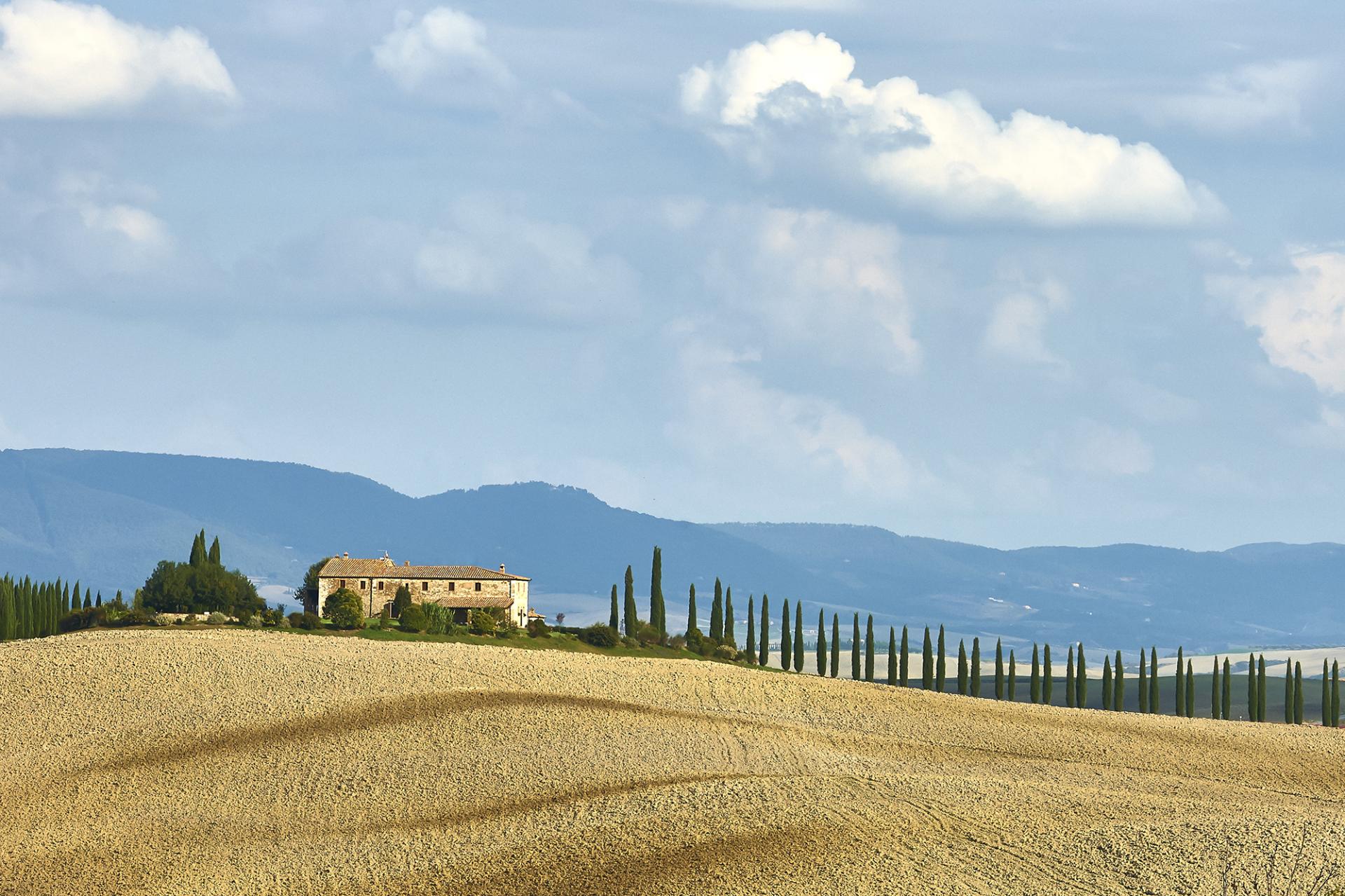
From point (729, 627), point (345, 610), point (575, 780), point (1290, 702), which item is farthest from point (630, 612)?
point (575, 780)

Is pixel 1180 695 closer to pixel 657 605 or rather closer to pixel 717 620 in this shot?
pixel 717 620

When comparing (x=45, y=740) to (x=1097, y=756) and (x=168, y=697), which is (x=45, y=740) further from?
(x=1097, y=756)

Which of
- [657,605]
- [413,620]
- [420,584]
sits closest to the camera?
[413,620]

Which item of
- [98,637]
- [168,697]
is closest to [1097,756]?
[168,697]

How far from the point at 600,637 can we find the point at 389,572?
58.0 ft

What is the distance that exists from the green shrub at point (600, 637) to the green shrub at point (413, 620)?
407 inches

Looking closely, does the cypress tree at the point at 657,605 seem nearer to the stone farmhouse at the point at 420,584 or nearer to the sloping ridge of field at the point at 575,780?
the stone farmhouse at the point at 420,584

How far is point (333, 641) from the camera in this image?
8725 cm

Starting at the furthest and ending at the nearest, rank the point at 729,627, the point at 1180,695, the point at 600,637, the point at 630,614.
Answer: the point at 729,627, the point at 630,614, the point at 1180,695, the point at 600,637

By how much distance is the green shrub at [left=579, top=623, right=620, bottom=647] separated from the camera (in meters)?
104

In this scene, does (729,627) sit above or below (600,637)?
above

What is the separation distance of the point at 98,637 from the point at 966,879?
53031mm

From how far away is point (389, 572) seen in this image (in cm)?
11331

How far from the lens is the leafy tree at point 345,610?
101m
